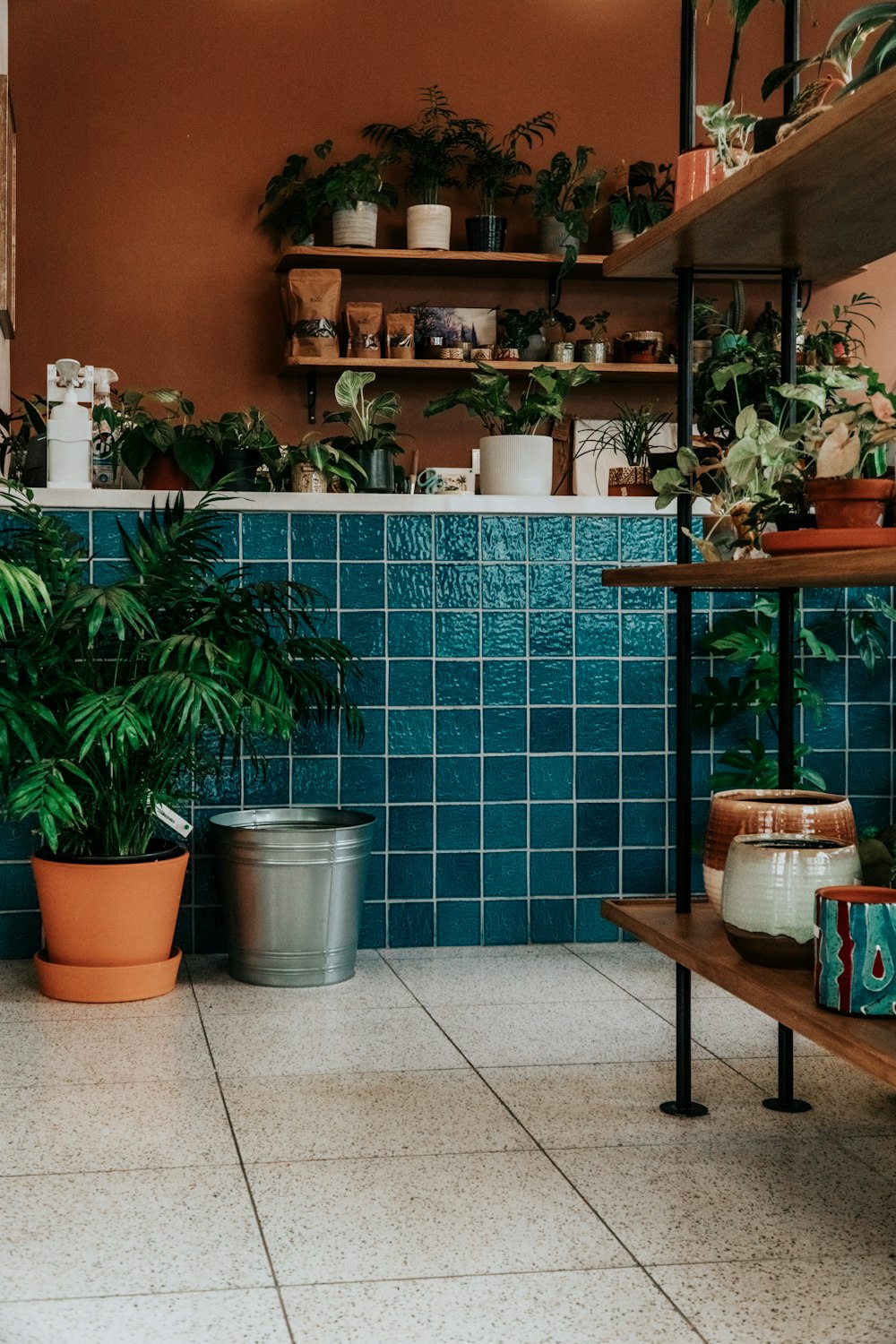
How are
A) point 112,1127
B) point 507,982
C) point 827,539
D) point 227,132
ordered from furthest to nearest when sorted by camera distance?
1. point 227,132
2. point 507,982
3. point 112,1127
4. point 827,539

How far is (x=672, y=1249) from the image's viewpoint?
5.99 ft

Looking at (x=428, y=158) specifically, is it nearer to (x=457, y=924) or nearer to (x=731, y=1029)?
(x=457, y=924)

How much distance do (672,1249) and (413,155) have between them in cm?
487

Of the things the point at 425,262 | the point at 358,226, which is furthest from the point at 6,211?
the point at 425,262

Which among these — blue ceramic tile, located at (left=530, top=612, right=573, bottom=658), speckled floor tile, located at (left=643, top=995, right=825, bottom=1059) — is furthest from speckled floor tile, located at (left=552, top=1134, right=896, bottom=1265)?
blue ceramic tile, located at (left=530, top=612, right=573, bottom=658)

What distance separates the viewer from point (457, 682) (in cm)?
366

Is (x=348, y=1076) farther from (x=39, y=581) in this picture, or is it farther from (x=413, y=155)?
(x=413, y=155)

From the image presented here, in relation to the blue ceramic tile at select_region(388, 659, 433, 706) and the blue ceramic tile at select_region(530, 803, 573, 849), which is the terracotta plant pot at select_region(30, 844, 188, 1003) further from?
the blue ceramic tile at select_region(530, 803, 573, 849)

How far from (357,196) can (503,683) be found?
272 centimetres

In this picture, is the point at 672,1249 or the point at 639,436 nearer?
the point at 672,1249

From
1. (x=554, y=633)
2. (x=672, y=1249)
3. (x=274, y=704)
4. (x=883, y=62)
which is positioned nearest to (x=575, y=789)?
(x=554, y=633)

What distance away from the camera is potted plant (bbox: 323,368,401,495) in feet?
12.1

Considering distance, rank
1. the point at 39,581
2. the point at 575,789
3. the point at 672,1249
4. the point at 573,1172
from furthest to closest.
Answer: the point at 575,789
the point at 39,581
the point at 573,1172
the point at 672,1249

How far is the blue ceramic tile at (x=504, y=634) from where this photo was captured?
3.67 m
